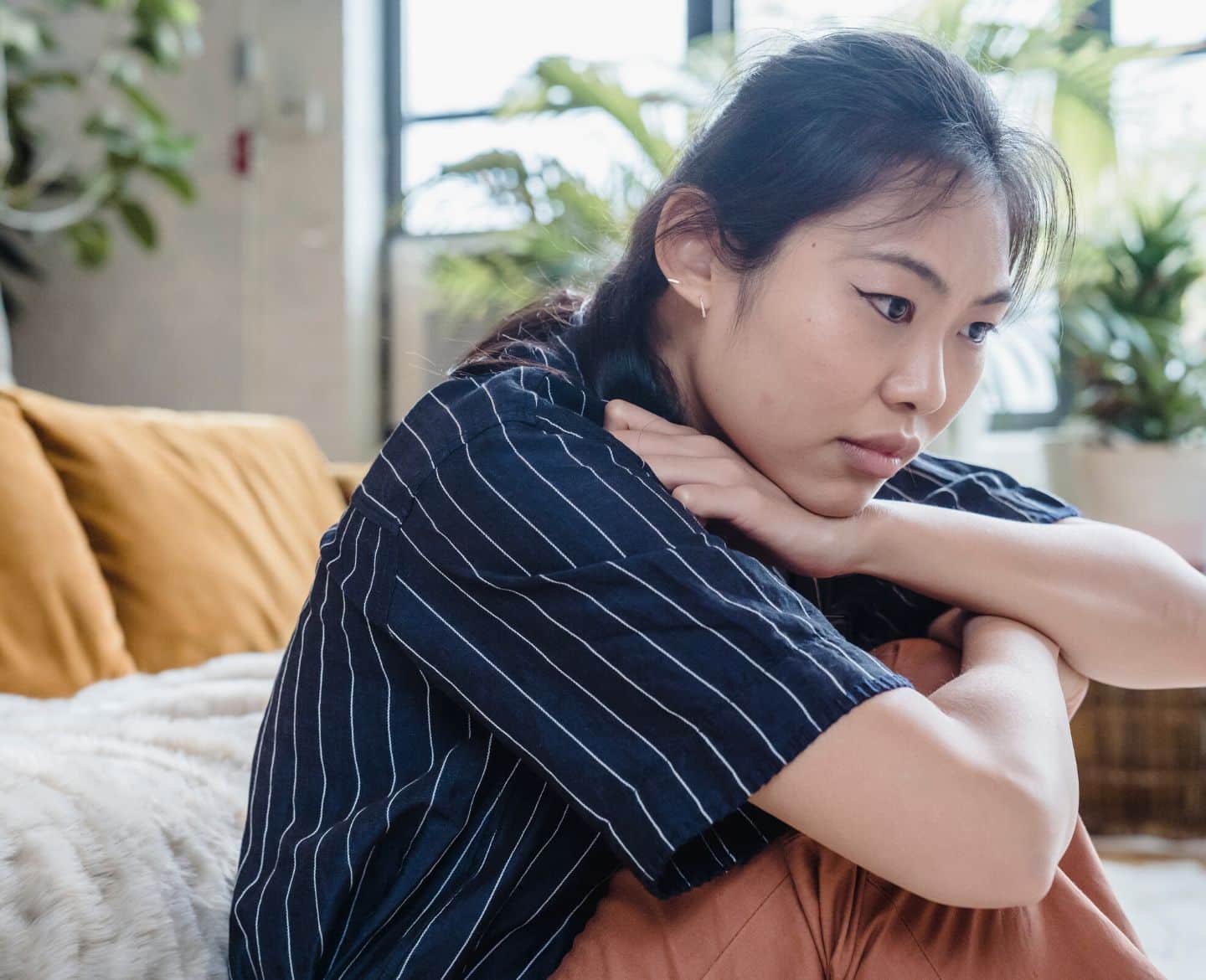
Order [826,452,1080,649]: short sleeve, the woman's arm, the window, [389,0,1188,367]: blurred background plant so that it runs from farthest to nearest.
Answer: the window → [389,0,1188,367]: blurred background plant → [826,452,1080,649]: short sleeve → the woman's arm

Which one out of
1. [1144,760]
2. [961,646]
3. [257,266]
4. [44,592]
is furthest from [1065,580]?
[257,266]

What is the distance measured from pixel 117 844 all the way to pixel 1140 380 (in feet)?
6.89

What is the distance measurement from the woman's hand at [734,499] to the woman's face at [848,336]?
0.03 m

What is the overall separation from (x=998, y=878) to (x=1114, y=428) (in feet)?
6.50

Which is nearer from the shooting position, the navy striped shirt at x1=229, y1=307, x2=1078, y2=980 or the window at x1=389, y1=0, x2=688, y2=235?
the navy striped shirt at x1=229, y1=307, x2=1078, y2=980

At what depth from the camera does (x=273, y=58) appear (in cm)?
338

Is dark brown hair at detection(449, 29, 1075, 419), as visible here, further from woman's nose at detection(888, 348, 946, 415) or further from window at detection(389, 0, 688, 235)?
window at detection(389, 0, 688, 235)

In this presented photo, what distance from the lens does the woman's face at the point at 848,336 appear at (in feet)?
2.40

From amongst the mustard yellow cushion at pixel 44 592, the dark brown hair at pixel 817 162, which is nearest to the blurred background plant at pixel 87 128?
the mustard yellow cushion at pixel 44 592

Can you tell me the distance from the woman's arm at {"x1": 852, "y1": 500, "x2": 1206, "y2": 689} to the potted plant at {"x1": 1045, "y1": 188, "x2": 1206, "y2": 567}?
1488mm

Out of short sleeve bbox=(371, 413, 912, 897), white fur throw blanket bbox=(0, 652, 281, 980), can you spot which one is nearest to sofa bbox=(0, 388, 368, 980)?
white fur throw blanket bbox=(0, 652, 281, 980)

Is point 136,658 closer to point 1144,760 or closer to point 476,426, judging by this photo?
point 476,426

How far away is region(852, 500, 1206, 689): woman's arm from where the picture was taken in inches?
32.9

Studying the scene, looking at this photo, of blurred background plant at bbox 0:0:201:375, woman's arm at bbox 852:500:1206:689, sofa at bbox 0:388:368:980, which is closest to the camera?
sofa at bbox 0:388:368:980
